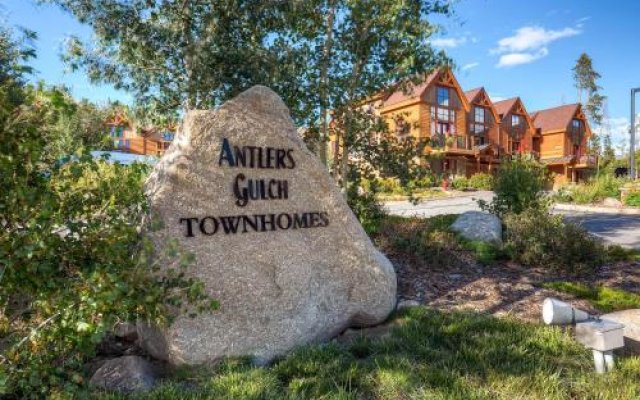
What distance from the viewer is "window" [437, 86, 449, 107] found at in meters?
36.9

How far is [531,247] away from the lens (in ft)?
24.7

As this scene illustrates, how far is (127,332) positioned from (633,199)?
21.3 m

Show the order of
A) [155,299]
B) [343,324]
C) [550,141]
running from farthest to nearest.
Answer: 1. [550,141]
2. [343,324]
3. [155,299]

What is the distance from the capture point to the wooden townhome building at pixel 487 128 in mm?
35906

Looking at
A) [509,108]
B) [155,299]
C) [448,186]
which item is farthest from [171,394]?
[509,108]

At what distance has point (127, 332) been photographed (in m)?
4.72

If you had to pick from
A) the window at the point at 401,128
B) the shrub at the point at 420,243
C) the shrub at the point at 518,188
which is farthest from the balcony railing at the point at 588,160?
the window at the point at 401,128

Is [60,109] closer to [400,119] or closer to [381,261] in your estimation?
[381,261]

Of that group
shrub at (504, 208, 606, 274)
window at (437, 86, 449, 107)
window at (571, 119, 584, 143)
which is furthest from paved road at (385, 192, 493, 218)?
window at (571, 119, 584, 143)

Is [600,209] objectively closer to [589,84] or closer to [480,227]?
[480,227]

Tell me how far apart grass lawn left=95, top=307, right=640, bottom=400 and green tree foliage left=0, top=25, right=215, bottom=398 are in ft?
2.02

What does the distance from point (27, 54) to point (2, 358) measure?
203cm

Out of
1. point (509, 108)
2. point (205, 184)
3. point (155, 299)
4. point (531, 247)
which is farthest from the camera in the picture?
point (509, 108)

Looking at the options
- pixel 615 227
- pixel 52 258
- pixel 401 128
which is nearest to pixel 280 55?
pixel 401 128
